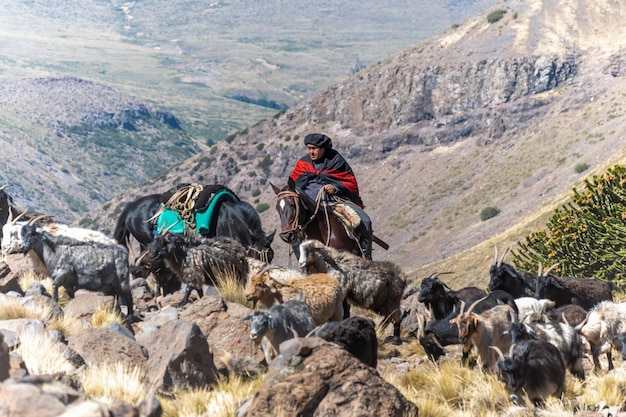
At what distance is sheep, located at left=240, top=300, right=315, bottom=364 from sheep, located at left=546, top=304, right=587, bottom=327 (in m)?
4.01

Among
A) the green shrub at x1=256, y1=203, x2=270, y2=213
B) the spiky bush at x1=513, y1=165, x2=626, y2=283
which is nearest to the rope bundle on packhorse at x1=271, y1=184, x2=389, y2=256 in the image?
the spiky bush at x1=513, y1=165, x2=626, y2=283

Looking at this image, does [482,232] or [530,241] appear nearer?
[530,241]

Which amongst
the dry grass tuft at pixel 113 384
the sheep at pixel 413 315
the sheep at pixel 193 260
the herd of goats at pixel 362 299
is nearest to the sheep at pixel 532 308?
the herd of goats at pixel 362 299

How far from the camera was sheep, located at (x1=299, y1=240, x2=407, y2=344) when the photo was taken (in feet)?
40.1

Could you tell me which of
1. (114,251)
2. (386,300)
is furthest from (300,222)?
(114,251)

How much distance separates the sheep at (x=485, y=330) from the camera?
10.1 m

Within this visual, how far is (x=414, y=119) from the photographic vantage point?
12438 centimetres

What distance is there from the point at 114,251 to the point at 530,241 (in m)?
17.7

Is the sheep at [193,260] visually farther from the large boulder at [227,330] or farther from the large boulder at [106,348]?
Answer: the large boulder at [106,348]

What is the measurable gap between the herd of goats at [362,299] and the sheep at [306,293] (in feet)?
0.05

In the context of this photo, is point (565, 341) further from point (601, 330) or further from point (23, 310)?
point (23, 310)

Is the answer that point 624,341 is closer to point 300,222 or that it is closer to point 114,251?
point 300,222

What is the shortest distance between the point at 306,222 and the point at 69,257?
148 inches

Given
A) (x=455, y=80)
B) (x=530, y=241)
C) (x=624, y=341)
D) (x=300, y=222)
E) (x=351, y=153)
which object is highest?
(x=300, y=222)
